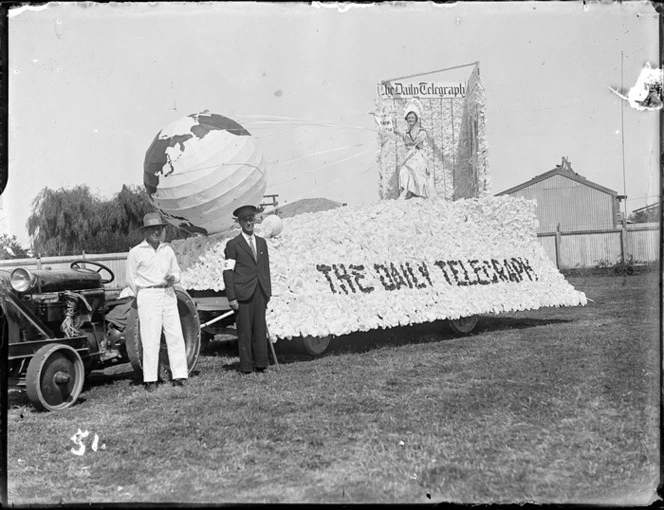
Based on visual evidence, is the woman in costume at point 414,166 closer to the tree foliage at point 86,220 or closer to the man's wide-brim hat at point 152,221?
the man's wide-brim hat at point 152,221

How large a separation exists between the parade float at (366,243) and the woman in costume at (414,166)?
0.46 m

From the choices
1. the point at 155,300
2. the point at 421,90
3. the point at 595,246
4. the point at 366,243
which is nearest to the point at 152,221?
the point at 155,300

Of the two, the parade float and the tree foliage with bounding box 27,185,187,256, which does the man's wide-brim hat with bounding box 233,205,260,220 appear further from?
the tree foliage with bounding box 27,185,187,256

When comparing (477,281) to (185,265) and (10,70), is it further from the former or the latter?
(10,70)

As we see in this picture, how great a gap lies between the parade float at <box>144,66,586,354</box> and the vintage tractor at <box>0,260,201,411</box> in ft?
4.10

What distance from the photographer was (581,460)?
430cm

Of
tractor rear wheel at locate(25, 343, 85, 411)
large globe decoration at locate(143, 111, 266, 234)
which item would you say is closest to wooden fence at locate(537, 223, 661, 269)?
large globe decoration at locate(143, 111, 266, 234)

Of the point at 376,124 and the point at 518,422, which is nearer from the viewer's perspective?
the point at 518,422

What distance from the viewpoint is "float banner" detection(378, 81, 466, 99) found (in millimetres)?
12062

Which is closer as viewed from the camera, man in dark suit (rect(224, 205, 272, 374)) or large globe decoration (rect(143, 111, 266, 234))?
man in dark suit (rect(224, 205, 272, 374))

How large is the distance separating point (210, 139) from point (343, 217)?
2385 mm

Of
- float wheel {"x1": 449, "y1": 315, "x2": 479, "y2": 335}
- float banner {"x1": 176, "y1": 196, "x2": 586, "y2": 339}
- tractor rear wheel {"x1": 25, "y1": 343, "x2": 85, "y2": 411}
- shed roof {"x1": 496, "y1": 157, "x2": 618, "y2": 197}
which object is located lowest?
float wheel {"x1": 449, "y1": 315, "x2": 479, "y2": 335}

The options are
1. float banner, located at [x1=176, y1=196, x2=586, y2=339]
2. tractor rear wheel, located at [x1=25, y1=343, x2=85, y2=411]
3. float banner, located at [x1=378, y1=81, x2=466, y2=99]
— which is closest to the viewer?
tractor rear wheel, located at [x1=25, y1=343, x2=85, y2=411]

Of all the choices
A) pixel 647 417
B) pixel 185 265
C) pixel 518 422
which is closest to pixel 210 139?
pixel 185 265
